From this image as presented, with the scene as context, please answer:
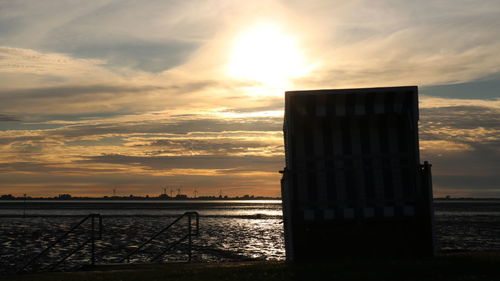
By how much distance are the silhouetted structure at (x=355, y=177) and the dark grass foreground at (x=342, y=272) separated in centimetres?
136

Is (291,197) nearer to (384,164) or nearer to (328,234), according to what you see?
(328,234)

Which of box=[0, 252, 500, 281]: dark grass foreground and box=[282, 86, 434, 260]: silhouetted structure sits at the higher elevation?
box=[282, 86, 434, 260]: silhouetted structure

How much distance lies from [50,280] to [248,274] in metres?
4.48

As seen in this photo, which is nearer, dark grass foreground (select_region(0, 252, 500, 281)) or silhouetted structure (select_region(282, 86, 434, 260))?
dark grass foreground (select_region(0, 252, 500, 281))

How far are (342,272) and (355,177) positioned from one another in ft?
12.1

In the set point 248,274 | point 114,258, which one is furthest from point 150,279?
point 114,258

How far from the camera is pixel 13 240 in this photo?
128 ft

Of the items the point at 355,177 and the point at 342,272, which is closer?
the point at 342,272

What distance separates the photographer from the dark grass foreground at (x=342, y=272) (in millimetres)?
10008

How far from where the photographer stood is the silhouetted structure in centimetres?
1350

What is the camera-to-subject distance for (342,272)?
10492mm

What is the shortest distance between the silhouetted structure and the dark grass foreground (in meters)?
1.36

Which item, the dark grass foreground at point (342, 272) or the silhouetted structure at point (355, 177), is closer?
the dark grass foreground at point (342, 272)

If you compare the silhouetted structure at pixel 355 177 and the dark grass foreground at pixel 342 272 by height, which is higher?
the silhouetted structure at pixel 355 177
